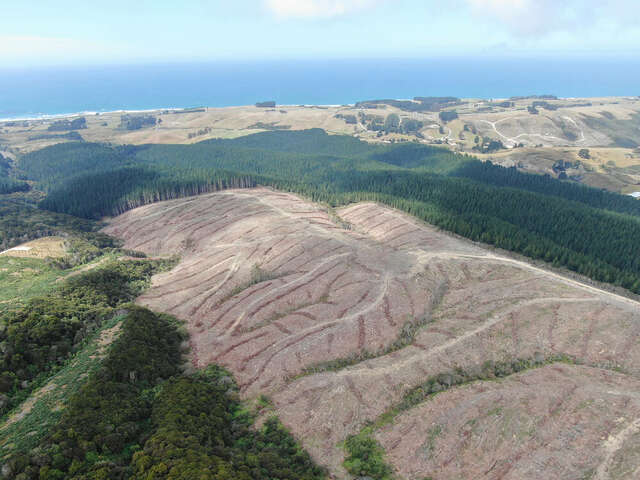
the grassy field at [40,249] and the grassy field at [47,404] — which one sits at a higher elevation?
the grassy field at [40,249]

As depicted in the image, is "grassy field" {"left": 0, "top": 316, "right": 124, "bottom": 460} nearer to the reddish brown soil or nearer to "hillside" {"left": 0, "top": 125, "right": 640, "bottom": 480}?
"hillside" {"left": 0, "top": 125, "right": 640, "bottom": 480}

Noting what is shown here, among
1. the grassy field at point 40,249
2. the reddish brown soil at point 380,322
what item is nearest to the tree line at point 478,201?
the reddish brown soil at point 380,322

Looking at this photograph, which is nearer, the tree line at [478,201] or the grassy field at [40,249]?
the tree line at [478,201]

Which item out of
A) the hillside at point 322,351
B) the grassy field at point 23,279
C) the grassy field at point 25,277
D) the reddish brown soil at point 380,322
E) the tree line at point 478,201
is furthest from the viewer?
the tree line at point 478,201

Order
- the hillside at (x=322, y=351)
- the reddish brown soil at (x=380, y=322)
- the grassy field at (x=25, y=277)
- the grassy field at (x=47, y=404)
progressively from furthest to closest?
1. the grassy field at (x=25, y=277)
2. the reddish brown soil at (x=380, y=322)
3. the hillside at (x=322, y=351)
4. the grassy field at (x=47, y=404)

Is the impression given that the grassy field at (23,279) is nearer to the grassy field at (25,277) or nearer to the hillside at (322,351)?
→ the grassy field at (25,277)

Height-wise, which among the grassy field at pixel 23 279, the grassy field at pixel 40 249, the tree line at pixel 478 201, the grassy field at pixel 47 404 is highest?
the tree line at pixel 478 201

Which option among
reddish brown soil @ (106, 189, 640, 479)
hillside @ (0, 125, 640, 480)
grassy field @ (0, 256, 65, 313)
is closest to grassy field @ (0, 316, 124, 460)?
hillside @ (0, 125, 640, 480)
